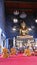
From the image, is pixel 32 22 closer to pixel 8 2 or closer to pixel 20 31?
pixel 20 31

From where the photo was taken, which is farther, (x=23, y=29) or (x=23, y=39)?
(x=23, y=29)

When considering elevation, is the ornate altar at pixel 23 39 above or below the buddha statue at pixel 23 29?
below

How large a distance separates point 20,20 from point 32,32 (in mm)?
1985

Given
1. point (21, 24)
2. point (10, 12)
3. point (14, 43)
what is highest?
point (10, 12)

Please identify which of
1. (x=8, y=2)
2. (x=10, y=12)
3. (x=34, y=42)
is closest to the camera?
(x=8, y=2)

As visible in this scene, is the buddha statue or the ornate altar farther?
the buddha statue

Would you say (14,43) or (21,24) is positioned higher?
(21,24)

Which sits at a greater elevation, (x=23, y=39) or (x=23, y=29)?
(x=23, y=29)

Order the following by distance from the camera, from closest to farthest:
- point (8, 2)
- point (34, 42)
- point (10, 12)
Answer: point (8, 2) < point (34, 42) < point (10, 12)

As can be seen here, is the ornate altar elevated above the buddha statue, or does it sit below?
below

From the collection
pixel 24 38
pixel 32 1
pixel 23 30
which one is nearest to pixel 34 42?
pixel 24 38

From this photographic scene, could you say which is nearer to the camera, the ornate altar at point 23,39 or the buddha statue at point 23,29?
the ornate altar at point 23,39

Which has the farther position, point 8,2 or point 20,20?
point 20,20

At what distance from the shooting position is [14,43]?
17.5m
